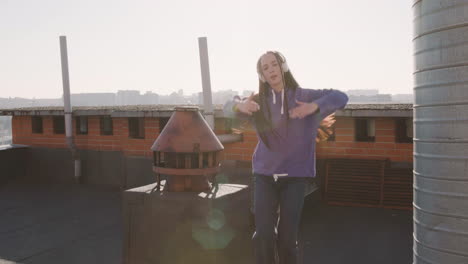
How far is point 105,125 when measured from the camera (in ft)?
46.0

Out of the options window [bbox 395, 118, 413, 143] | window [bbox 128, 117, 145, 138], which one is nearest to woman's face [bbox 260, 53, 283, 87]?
window [bbox 395, 118, 413, 143]

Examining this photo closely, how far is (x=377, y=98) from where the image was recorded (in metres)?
109

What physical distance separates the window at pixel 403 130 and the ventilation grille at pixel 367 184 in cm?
63

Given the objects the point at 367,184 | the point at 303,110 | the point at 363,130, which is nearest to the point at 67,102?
the point at 363,130

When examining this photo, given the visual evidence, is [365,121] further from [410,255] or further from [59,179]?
[59,179]

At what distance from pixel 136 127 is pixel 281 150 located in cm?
1055

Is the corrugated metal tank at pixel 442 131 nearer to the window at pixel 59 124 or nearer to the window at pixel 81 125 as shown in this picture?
the window at pixel 81 125

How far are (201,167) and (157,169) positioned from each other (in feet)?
1.79

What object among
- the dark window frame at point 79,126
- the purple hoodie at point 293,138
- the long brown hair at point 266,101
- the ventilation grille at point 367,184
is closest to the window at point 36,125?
the dark window frame at point 79,126

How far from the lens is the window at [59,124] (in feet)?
49.2

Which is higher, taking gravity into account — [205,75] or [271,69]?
[205,75]

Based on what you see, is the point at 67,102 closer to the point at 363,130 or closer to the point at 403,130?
the point at 363,130

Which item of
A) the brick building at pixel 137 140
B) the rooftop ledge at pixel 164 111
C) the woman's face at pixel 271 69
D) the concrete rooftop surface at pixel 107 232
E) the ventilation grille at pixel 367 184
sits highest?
the woman's face at pixel 271 69

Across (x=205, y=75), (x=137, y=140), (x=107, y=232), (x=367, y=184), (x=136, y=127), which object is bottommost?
(x=107, y=232)
